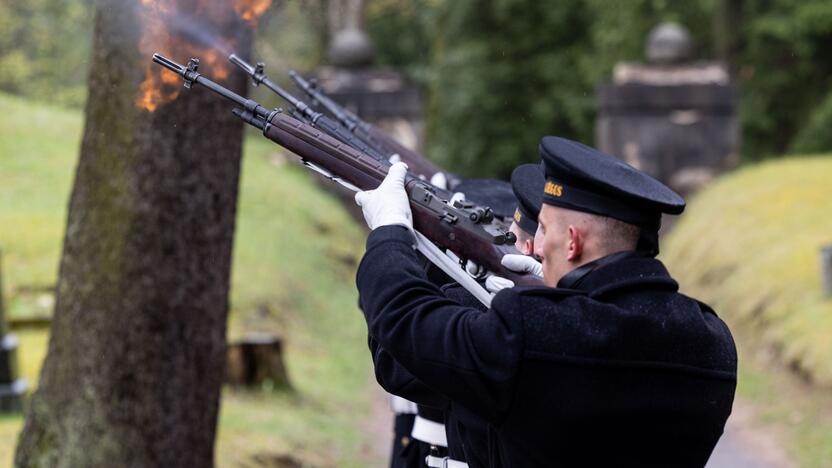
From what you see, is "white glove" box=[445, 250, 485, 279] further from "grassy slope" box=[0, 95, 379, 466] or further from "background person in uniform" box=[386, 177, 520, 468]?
"grassy slope" box=[0, 95, 379, 466]

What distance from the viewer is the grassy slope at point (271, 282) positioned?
29.5 ft

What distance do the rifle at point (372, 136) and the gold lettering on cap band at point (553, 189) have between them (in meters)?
2.36

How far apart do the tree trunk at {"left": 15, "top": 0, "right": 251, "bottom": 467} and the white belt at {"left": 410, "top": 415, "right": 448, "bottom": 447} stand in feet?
4.73

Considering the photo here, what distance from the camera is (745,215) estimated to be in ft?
54.1

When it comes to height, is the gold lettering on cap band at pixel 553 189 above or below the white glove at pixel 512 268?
above

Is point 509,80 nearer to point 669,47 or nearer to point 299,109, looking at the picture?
point 669,47

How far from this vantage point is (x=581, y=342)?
2.81m

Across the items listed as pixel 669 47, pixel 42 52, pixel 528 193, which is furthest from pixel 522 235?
pixel 42 52

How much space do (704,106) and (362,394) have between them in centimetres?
1123

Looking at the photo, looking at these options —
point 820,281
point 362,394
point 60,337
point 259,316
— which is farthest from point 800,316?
point 60,337

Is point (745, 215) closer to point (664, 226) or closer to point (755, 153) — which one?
point (664, 226)

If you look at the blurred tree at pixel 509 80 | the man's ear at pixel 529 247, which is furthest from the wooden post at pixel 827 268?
the blurred tree at pixel 509 80

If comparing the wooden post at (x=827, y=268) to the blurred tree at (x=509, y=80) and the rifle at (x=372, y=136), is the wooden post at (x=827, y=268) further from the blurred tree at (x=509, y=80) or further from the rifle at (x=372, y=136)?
the blurred tree at (x=509, y=80)

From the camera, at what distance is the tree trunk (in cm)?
553
